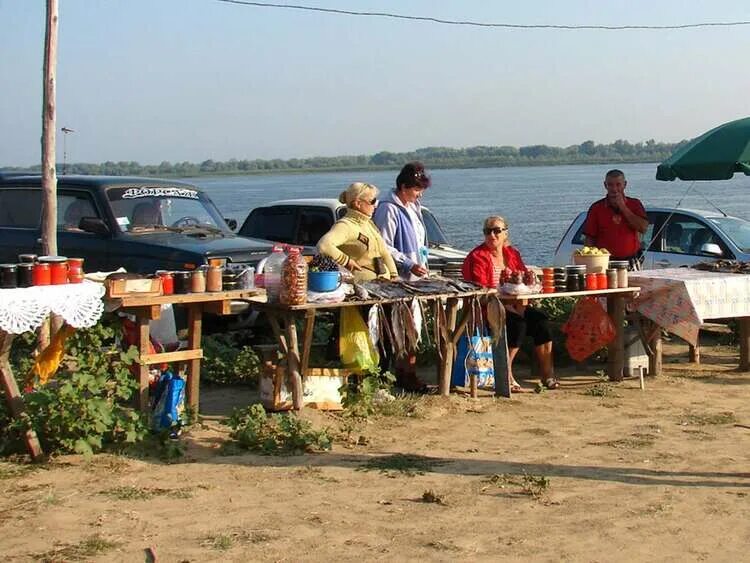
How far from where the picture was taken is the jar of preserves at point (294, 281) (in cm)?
809

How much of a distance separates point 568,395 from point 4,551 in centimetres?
546

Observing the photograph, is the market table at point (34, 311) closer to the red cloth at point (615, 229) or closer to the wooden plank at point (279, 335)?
the wooden plank at point (279, 335)

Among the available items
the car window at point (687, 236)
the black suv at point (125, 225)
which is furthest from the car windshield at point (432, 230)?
the black suv at point (125, 225)

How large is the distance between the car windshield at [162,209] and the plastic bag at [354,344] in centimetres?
450

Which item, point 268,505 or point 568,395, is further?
point 568,395

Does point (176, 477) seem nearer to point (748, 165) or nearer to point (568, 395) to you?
point (568, 395)

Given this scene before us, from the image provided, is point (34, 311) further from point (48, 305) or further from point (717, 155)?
point (717, 155)

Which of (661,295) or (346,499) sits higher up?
(661,295)

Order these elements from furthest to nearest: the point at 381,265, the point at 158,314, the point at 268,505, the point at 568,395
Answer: the point at 568,395, the point at 381,265, the point at 158,314, the point at 268,505

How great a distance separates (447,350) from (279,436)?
2103 millimetres

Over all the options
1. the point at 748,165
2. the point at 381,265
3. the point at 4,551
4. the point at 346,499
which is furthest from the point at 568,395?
the point at 4,551

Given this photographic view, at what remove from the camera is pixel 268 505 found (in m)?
6.39

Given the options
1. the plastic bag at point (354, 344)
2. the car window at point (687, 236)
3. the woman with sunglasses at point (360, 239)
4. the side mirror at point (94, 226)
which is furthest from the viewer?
the car window at point (687, 236)

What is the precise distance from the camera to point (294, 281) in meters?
8.09
